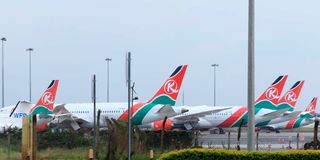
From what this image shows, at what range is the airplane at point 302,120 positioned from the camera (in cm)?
6597

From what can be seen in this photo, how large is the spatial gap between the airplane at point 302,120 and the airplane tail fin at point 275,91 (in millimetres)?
7668

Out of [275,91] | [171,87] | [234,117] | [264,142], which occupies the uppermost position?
[171,87]

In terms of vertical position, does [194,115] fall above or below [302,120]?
above

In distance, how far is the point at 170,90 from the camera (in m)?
47.0

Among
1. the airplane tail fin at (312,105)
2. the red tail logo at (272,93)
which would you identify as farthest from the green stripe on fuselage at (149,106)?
the airplane tail fin at (312,105)

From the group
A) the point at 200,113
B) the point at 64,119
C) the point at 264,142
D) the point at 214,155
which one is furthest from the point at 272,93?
the point at 214,155

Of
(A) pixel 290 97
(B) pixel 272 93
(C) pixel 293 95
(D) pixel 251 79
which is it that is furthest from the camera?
(A) pixel 290 97

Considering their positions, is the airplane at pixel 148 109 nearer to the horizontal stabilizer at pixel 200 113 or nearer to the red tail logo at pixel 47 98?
the red tail logo at pixel 47 98

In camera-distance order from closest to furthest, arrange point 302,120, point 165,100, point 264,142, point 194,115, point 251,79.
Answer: point 251,79 → point 165,100 → point 264,142 → point 194,115 → point 302,120

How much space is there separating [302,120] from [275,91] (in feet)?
40.7

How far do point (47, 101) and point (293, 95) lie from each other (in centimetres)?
2202

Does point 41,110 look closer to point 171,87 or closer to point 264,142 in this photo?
point 171,87

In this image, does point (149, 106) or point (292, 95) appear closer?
point (149, 106)

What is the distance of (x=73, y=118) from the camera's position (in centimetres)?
5075
